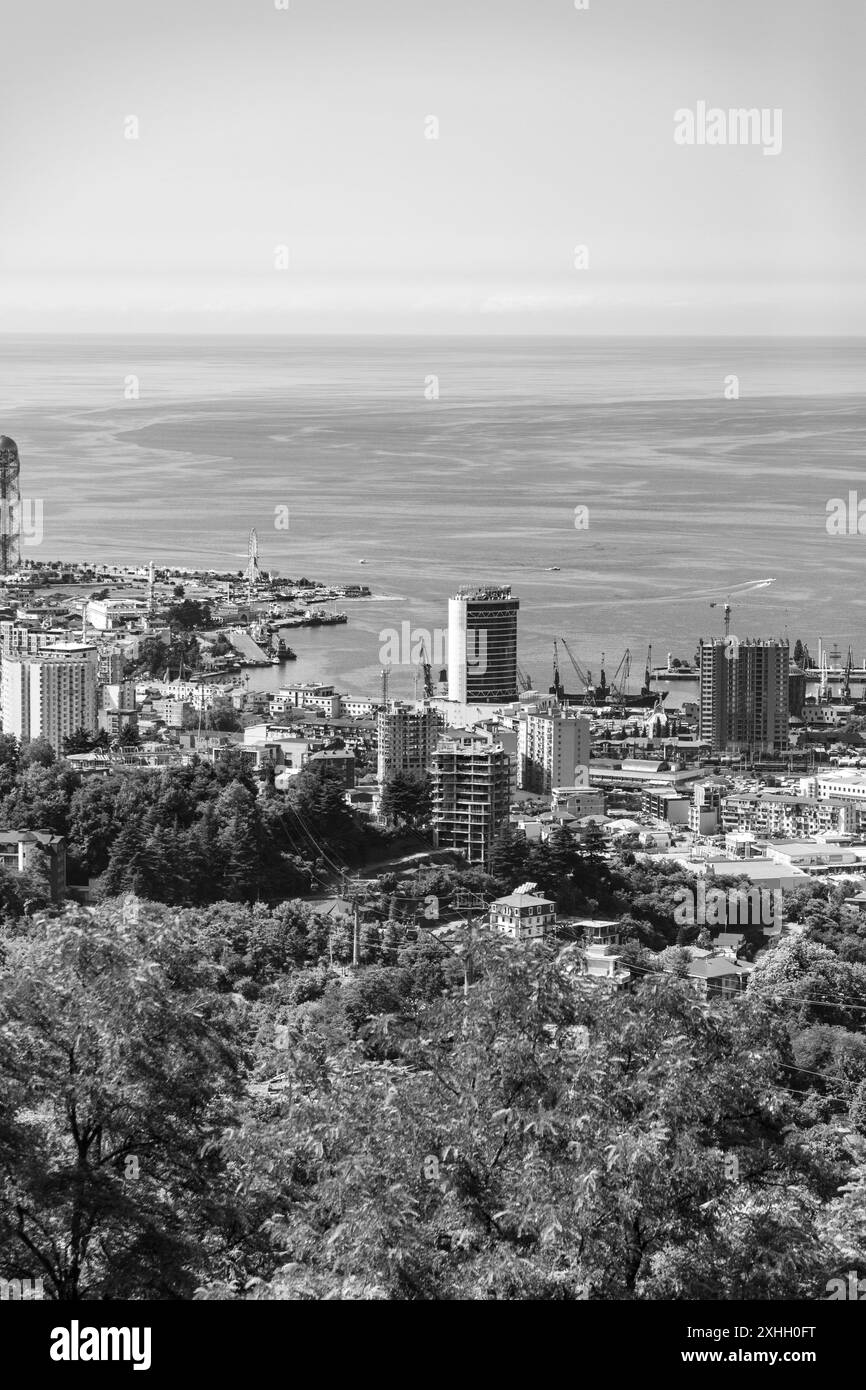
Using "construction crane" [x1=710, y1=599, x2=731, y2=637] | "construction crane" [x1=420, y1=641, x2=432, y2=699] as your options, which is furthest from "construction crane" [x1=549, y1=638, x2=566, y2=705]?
"construction crane" [x1=710, y1=599, x2=731, y2=637]

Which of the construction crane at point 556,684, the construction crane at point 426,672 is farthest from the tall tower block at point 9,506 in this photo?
the construction crane at point 556,684

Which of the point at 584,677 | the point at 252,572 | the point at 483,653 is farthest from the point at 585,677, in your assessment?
the point at 252,572

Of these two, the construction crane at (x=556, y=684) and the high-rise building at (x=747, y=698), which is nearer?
the high-rise building at (x=747, y=698)

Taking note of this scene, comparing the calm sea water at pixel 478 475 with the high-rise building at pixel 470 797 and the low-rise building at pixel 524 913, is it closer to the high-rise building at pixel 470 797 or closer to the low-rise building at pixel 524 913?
the high-rise building at pixel 470 797

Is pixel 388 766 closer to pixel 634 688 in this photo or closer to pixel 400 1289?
pixel 634 688

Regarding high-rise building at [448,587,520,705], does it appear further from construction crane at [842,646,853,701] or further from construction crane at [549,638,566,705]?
construction crane at [842,646,853,701]

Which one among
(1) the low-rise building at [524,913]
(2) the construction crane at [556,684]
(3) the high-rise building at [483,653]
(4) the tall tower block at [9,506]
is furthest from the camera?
(4) the tall tower block at [9,506]
